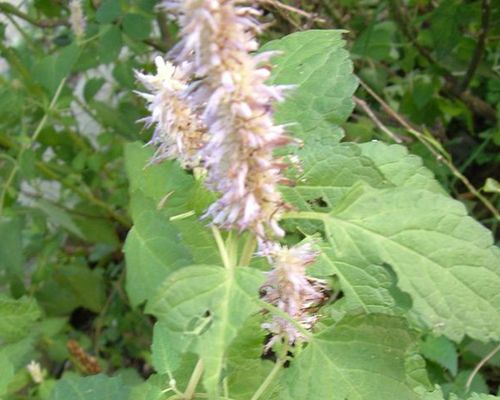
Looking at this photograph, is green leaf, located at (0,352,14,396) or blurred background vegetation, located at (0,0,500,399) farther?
blurred background vegetation, located at (0,0,500,399)

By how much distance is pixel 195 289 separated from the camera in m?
0.64

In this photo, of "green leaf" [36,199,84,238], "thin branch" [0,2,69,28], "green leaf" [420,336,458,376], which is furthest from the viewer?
"green leaf" [36,199,84,238]

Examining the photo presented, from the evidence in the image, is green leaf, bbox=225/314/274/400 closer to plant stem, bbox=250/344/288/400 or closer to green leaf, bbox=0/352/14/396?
plant stem, bbox=250/344/288/400

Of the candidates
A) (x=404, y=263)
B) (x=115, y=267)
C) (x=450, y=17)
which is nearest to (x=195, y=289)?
(x=404, y=263)

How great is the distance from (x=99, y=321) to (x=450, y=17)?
1276mm

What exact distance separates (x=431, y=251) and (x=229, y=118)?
8.7 inches

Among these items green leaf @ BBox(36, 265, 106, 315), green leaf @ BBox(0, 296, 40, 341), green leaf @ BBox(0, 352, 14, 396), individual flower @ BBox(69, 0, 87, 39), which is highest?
individual flower @ BBox(69, 0, 87, 39)

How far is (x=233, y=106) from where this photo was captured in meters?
0.58

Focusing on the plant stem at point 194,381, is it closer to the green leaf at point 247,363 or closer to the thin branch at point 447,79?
the green leaf at point 247,363

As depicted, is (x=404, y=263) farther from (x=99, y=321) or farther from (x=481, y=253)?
(x=99, y=321)

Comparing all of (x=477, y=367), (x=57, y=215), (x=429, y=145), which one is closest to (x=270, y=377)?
(x=477, y=367)

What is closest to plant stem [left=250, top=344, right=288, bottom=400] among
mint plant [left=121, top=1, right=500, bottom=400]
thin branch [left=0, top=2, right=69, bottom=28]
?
mint plant [left=121, top=1, right=500, bottom=400]

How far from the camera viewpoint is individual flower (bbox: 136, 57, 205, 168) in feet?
2.23

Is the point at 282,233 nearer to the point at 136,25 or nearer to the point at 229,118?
the point at 229,118
